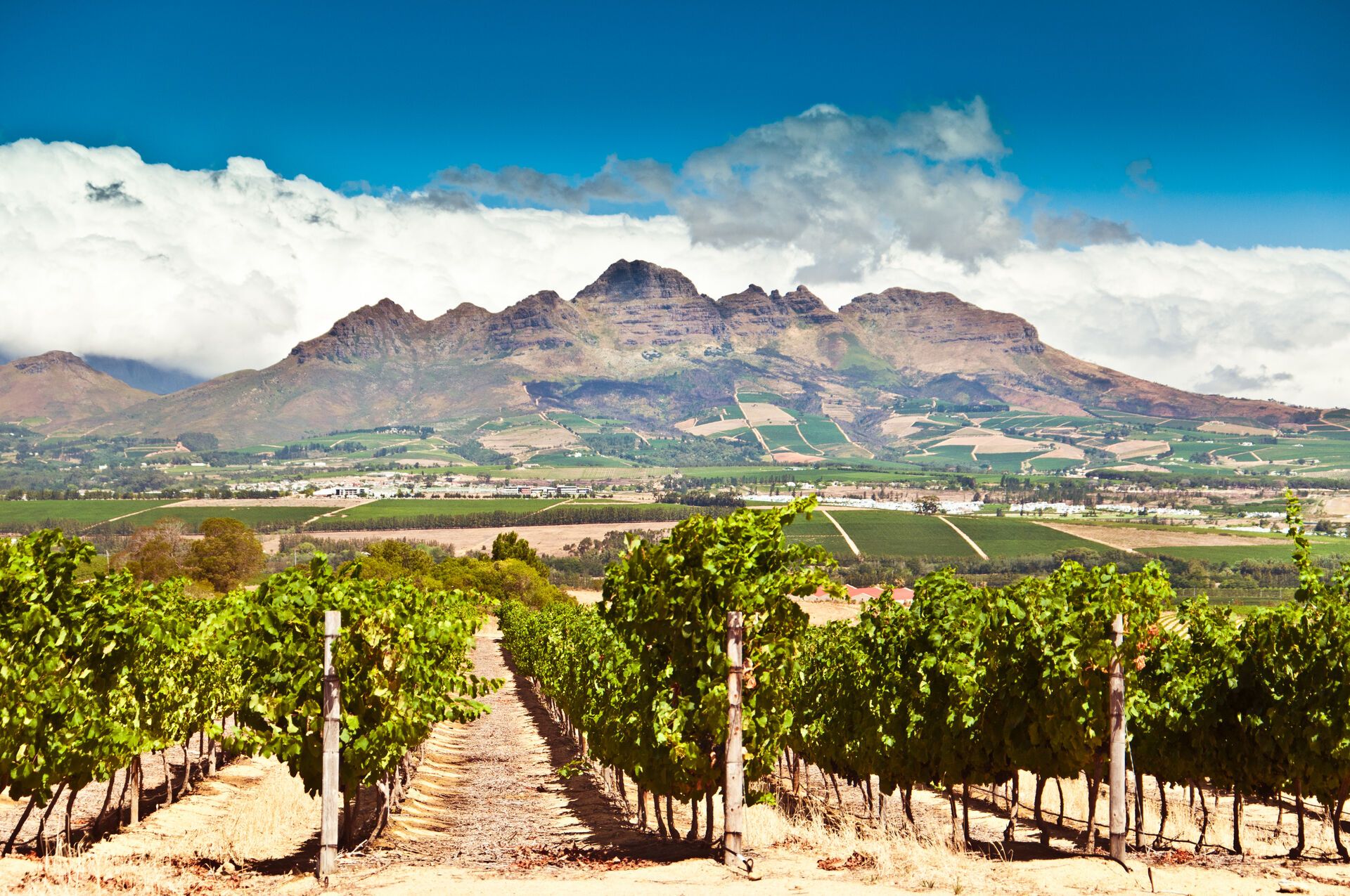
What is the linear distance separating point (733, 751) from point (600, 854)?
3.99 m

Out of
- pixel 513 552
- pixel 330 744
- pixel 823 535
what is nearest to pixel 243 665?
pixel 330 744

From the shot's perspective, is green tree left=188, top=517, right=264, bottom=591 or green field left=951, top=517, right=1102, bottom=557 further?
green field left=951, top=517, right=1102, bottom=557

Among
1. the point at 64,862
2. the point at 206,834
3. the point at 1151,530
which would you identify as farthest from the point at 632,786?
the point at 1151,530

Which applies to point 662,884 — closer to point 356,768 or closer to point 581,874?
point 581,874

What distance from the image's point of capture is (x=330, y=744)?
44.3ft

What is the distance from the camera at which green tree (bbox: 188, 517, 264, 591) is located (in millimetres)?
→ 84812

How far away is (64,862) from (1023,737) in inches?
536

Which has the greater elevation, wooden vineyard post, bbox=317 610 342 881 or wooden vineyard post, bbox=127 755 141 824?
wooden vineyard post, bbox=317 610 342 881

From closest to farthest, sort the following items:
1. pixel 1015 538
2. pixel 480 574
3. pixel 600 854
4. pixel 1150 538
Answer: pixel 600 854
pixel 480 574
pixel 1150 538
pixel 1015 538

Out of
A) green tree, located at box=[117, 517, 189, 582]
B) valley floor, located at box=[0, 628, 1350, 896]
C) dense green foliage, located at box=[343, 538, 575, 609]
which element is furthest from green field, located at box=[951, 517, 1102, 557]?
valley floor, located at box=[0, 628, 1350, 896]

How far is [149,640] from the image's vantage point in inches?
638

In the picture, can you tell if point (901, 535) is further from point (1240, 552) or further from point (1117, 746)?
point (1117, 746)

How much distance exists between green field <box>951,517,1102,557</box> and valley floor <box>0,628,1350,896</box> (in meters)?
132

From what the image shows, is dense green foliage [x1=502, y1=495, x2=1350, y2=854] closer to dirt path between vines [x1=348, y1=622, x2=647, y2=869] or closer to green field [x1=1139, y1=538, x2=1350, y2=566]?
dirt path between vines [x1=348, y1=622, x2=647, y2=869]
